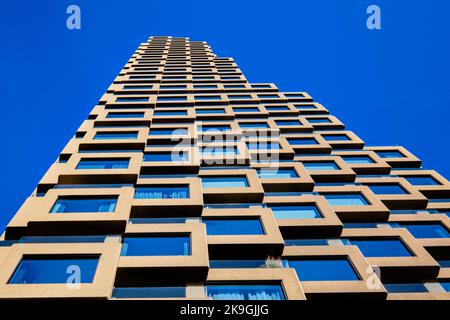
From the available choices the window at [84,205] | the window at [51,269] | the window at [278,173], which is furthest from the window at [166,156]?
the window at [51,269]

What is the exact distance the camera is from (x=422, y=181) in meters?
27.1

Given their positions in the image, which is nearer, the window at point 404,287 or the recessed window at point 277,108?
the window at point 404,287

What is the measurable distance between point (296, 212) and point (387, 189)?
7.61m

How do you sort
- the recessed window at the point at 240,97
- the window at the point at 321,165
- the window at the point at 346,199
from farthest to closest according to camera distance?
1. the recessed window at the point at 240,97
2. the window at the point at 321,165
3. the window at the point at 346,199

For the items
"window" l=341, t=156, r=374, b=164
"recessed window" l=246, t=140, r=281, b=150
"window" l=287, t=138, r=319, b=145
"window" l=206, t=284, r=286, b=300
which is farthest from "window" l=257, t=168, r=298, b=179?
"window" l=206, t=284, r=286, b=300

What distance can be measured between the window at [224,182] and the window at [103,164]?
4.07 metres

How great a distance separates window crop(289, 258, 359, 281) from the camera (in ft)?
51.4

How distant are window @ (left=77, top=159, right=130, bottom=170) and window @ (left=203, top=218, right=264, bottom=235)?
5883 mm

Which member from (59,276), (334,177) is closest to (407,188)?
(334,177)

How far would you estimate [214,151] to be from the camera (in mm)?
24688

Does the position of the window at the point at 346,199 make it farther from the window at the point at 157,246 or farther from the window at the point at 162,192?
the window at the point at 157,246

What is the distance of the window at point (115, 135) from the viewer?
25234 millimetres

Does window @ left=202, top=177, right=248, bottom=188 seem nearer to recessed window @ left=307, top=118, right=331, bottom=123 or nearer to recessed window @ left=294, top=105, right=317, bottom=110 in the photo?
recessed window @ left=307, top=118, right=331, bottom=123
